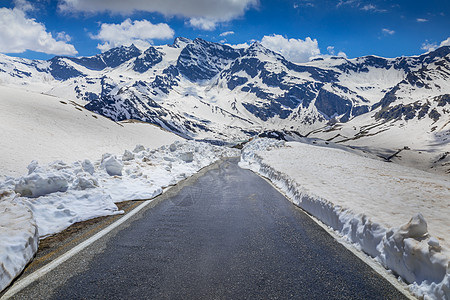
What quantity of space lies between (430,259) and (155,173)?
44.3ft

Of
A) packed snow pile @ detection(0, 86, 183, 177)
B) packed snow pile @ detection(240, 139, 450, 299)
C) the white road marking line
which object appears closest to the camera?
the white road marking line

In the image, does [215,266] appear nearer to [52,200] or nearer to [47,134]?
[52,200]

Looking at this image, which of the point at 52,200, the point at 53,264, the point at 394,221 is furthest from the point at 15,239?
the point at 394,221

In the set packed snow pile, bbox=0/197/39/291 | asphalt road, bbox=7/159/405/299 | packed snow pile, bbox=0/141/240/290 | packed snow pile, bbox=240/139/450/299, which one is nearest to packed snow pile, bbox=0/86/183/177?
packed snow pile, bbox=0/141/240/290

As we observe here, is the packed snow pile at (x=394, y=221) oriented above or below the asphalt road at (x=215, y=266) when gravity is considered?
above

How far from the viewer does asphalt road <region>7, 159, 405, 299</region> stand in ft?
12.4

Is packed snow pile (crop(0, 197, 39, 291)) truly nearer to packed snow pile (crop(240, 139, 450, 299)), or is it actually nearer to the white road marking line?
the white road marking line

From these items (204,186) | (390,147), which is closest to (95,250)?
(204,186)

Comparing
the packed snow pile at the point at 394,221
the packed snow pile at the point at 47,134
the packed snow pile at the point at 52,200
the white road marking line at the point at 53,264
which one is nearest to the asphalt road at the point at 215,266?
the white road marking line at the point at 53,264

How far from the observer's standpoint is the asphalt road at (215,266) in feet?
12.4

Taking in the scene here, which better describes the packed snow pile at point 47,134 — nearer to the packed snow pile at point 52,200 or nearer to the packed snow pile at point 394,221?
the packed snow pile at point 52,200

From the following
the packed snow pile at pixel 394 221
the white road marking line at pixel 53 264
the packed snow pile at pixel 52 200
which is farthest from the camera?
the packed snow pile at pixel 52 200

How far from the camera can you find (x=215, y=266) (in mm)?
4531

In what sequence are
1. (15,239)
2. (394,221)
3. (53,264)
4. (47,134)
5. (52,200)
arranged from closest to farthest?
(53,264) < (15,239) < (394,221) < (52,200) < (47,134)
